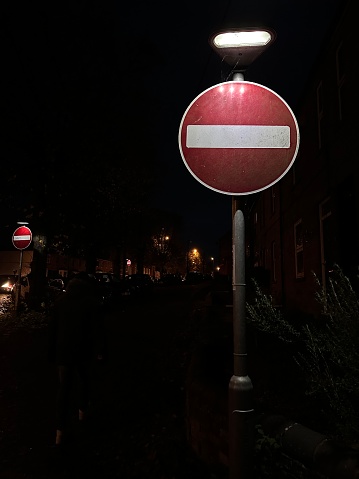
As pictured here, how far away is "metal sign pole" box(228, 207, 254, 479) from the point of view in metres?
1.93

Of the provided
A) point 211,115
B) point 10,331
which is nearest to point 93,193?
point 10,331

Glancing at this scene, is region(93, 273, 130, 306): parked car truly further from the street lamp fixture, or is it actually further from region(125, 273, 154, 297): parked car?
the street lamp fixture

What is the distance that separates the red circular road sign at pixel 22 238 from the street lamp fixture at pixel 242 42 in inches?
491

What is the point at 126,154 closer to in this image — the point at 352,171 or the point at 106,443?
the point at 352,171

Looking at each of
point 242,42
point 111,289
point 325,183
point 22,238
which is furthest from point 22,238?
point 242,42

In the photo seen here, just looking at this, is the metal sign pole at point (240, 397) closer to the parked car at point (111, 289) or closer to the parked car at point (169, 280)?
the parked car at point (111, 289)

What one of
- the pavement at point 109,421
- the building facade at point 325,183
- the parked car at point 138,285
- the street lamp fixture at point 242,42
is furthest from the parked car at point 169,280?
the street lamp fixture at point 242,42

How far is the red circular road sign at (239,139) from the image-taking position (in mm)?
2230

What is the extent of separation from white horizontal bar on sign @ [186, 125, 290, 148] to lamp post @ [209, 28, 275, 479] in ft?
1.02

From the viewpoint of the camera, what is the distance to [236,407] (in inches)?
78.7

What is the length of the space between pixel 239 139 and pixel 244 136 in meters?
0.03

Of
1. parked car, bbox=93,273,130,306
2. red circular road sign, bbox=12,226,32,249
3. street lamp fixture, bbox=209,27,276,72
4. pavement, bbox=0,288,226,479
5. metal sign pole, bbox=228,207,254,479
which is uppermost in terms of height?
red circular road sign, bbox=12,226,32,249

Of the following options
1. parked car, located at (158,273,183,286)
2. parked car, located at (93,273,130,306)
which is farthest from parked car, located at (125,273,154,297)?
parked car, located at (158,273,183,286)

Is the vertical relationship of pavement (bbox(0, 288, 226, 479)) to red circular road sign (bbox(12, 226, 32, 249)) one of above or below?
below
